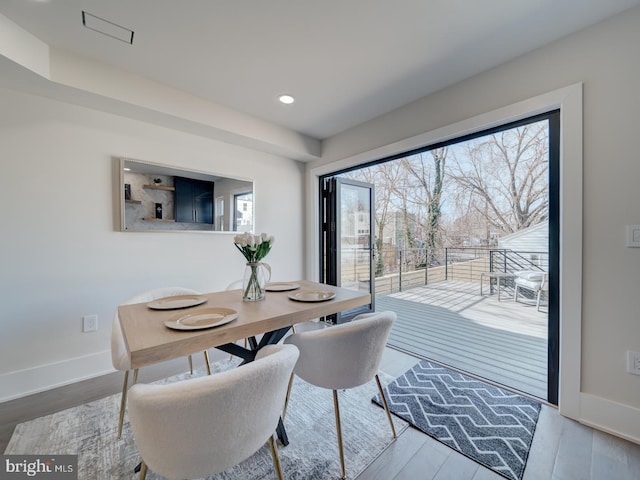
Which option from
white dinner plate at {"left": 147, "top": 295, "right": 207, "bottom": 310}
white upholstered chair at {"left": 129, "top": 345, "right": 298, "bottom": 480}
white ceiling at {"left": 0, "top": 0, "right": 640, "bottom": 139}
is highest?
white ceiling at {"left": 0, "top": 0, "right": 640, "bottom": 139}

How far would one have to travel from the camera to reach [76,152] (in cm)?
210

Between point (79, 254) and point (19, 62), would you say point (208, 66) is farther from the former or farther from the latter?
point (79, 254)

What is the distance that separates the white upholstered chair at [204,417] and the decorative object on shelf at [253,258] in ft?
2.50

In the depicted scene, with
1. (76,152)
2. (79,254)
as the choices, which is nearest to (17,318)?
(79,254)

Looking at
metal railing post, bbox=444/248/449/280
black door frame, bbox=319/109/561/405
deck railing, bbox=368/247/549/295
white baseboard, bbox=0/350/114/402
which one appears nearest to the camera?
black door frame, bbox=319/109/561/405

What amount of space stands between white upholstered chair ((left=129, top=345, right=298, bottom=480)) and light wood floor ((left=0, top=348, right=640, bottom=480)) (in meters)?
0.77

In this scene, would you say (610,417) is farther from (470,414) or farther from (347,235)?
(347,235)

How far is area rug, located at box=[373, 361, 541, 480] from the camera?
4.53ft

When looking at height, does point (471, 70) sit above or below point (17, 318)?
above

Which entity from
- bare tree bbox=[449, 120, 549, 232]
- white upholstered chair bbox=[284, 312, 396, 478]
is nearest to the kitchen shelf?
white upholstered chair bbox=[284, 312, 396, 478]

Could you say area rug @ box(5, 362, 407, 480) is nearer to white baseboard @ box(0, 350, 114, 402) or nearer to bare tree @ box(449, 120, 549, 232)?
white baseboard @ box(0, 350, 114, 402)

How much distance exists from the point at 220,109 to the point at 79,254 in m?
1.74

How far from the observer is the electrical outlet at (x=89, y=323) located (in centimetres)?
215

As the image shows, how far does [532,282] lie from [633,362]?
5.63 ft
